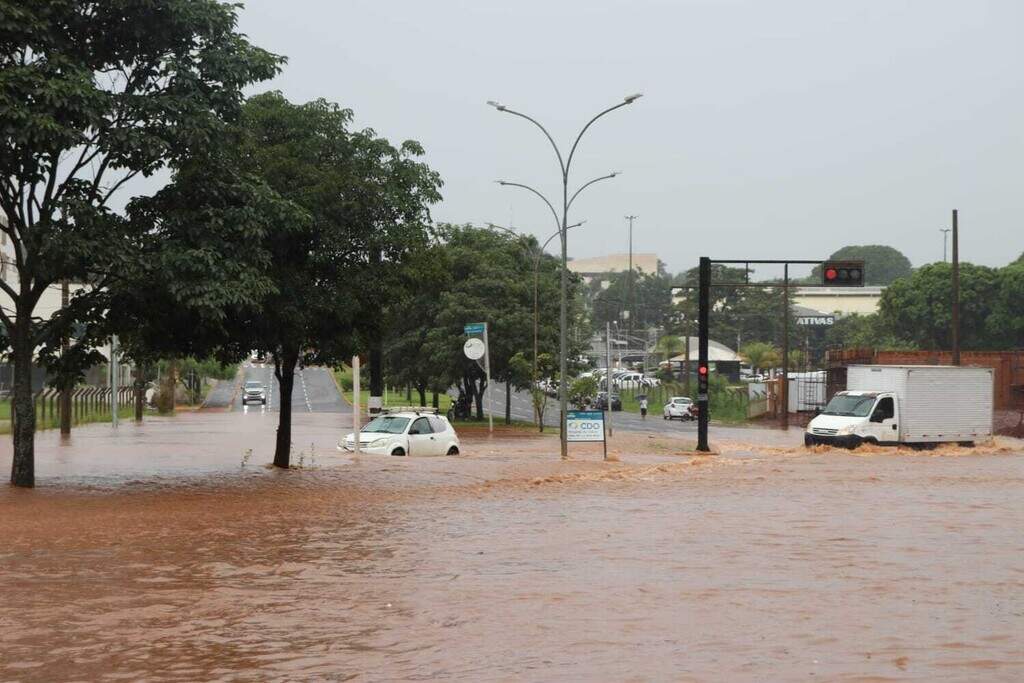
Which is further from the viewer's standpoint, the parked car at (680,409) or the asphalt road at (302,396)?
the asphalt road at (302,396)

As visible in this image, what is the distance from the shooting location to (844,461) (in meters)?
33.6

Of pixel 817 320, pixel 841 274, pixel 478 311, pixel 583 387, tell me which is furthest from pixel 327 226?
pixel 817 320

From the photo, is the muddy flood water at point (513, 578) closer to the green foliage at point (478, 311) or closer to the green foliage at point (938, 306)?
the green foliage at point (478, 311)

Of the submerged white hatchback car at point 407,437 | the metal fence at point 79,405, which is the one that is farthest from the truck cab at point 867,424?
the metal fence at point 79,405

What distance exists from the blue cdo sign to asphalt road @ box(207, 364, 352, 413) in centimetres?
4650

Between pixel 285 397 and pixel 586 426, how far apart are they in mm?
8126

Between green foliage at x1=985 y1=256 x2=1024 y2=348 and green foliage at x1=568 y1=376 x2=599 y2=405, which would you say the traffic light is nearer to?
green foliage at x1=568 y1=376 x2=599 y2=405

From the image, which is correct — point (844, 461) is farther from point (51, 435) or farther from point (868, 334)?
point (868, 334)

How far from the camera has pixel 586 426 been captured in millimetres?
34031

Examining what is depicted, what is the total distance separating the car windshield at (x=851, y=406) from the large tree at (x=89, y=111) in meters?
21.9

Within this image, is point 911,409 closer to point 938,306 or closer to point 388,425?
point 388,425

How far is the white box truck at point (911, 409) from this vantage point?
125 feet

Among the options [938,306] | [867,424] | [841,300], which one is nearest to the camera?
[867,424]

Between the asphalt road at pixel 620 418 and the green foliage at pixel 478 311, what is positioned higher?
the green foliage at pixel 478 311
